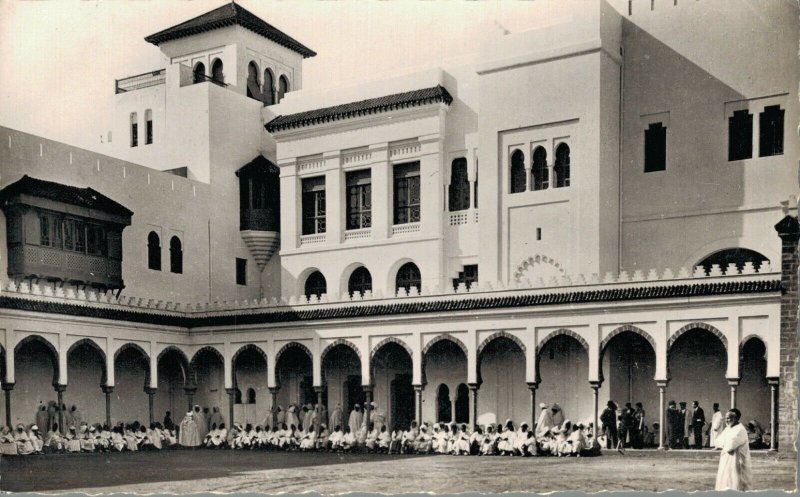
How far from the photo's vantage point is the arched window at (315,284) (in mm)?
35678

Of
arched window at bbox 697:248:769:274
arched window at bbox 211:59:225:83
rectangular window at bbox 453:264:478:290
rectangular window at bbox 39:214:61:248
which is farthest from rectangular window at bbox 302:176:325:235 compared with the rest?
arched window at bbox 697:248:769:274

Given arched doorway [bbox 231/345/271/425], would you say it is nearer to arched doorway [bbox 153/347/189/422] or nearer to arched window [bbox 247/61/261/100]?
arched doorway [bbox 153/347/189/422]

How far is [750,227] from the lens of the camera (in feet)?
88.3

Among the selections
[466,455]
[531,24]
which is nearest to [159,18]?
[531,24]

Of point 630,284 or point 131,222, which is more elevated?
point 131,222

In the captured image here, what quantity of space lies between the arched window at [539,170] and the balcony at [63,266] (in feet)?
41.6

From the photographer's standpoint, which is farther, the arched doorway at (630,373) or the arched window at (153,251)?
the arched window at (153,251)

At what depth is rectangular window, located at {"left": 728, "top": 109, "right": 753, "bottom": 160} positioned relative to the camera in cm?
2727

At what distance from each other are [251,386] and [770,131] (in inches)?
682

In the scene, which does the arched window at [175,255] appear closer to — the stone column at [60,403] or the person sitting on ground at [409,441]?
the stone column at [60,403]

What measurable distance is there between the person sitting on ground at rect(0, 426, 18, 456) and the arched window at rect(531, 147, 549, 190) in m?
15.3

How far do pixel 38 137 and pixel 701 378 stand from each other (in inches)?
750

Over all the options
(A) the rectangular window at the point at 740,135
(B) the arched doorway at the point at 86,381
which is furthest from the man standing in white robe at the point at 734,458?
(B) the arched doorway at the point at 86,381

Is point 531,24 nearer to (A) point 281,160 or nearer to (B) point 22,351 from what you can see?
(A) point 281,160
